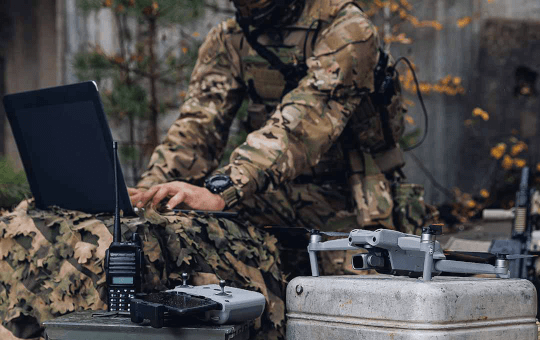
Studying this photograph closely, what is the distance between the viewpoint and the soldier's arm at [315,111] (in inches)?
86.9

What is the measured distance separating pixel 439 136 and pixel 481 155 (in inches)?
15.2

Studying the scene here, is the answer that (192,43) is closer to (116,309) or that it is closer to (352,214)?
(352,214)

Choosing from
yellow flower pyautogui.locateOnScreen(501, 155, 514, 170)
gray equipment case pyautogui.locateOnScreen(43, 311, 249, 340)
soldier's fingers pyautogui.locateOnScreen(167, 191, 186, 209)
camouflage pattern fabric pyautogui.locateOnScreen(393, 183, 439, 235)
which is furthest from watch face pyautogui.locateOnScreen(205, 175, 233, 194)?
yellow flower pyautogui.locateOnScreen(501, 155, 514, 170)

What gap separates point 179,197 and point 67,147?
312mm

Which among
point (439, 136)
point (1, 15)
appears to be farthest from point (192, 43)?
point (439, 136)

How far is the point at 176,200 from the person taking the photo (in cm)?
198

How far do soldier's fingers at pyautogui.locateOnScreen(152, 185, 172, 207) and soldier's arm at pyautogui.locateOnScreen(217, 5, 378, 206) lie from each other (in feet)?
0.69

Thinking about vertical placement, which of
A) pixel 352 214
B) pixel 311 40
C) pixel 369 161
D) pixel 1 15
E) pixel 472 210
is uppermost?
pixel 1 15

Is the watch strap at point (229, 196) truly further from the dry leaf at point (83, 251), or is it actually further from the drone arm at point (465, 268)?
the drone arm at point (465, 268)

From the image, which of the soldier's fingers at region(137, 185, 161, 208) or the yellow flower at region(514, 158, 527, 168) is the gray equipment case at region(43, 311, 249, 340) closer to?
the soldier's fingers at region(137, 185, 161, 208)

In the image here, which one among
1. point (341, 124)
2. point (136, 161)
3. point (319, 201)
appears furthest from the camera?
point (136, 161)

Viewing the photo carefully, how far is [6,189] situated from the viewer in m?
2.75

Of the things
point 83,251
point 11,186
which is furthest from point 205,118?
point 83,251

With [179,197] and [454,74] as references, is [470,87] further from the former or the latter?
[179,197]
